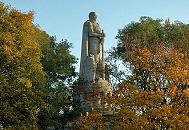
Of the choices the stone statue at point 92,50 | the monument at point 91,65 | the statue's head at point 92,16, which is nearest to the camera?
the monument at point 91,65

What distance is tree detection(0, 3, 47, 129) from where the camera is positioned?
95.1 feet

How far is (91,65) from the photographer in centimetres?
3247

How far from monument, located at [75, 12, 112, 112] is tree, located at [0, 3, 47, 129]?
3003mm

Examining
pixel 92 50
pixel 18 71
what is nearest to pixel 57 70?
pixel 92 50

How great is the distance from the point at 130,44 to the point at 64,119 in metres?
9.39

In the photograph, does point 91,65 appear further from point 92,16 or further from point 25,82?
point 25,82

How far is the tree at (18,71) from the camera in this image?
29.0 metres

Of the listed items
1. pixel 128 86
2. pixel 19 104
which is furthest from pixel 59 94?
pixel 128 86

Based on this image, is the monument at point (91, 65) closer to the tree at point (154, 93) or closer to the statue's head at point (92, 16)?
the statue's head at point (92, 16)

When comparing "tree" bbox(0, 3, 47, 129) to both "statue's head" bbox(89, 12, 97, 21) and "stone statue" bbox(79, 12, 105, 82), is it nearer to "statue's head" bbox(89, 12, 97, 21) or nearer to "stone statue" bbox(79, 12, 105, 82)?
"stone statue" bbox(79, 12, 105, 82)

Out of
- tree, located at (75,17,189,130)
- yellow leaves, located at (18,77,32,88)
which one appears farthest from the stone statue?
tree, located at (75,17,189,130)

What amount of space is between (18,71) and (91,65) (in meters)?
5.43

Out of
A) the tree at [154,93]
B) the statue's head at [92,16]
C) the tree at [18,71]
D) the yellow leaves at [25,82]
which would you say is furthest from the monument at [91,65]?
the tree at [154,93]

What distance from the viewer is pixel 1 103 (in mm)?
29016
